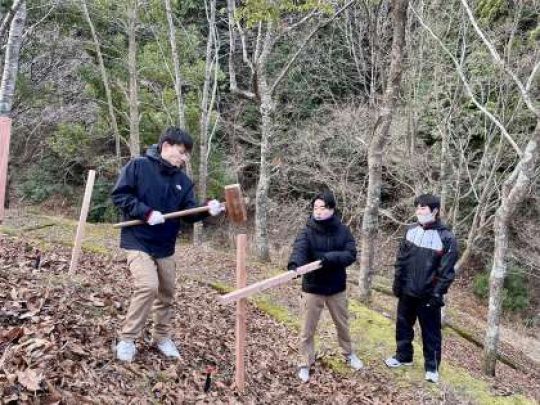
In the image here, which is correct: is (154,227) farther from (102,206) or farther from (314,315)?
(102,206)

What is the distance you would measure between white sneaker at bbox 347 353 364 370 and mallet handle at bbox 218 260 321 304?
1487mm

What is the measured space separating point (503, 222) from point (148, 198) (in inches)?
218

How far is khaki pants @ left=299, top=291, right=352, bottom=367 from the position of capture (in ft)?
17.9

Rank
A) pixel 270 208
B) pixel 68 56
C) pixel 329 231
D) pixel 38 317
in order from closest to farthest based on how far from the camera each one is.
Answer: pixel 38 317
pixel 329 231
pixel 68 56
pixel 270 208

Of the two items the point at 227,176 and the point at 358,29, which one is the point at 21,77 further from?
the point at 358,29

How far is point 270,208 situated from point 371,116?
17.2 feet

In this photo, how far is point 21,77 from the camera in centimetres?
1436

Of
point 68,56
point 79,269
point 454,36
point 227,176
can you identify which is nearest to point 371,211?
point 79,269

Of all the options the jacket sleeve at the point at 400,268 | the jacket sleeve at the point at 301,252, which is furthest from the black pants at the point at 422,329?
the jacket sleeve at the point at 301,252

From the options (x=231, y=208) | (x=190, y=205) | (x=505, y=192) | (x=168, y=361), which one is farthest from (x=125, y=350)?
(x=505, y=192)

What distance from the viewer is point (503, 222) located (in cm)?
762

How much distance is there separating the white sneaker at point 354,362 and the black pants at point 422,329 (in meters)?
0.56

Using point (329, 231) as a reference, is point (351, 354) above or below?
below

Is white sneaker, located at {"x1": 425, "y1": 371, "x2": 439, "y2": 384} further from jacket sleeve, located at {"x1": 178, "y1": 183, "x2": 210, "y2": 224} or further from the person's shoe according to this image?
jacket sleeve, located at {"x1": 178, "y1": 183, "x2": 210, "y2": 224}
